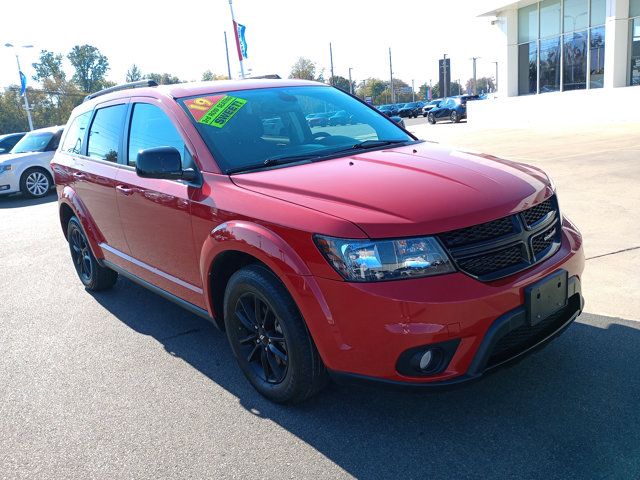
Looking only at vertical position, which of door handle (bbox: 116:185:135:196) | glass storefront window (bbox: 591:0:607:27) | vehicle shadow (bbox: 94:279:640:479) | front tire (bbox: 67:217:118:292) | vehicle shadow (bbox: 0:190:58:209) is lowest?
vehicle shadow (bbox: 94:279:640:479)

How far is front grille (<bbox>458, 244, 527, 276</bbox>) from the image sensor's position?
2.62 metres

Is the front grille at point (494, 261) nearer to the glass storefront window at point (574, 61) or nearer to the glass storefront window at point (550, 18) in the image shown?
the glass storefront window at point (574, 61)

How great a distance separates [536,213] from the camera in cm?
297

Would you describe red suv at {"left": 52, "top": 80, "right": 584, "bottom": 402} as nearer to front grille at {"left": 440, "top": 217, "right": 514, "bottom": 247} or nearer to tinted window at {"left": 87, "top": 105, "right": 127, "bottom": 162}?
front grille at {"left": 440, "top": 217, "right": 514, "bottom": 247}

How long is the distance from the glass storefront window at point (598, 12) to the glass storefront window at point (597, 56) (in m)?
0.27

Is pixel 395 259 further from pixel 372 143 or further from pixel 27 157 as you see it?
pixel 27 157

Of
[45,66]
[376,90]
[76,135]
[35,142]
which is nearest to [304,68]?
[376,90]

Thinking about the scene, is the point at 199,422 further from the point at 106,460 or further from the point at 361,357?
the point at 361,357

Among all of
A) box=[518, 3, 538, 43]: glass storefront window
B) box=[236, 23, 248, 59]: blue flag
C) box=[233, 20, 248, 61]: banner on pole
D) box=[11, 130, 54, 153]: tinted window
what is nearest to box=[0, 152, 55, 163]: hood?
box=[11, 130, 54, 153]: tinted window

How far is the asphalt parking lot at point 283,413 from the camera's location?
270 cm

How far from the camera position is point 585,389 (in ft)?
10.3

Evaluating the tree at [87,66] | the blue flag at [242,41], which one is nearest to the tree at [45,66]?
the tree at [87,66]

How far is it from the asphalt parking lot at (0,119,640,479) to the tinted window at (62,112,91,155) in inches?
64.2

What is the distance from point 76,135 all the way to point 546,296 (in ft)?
14.9
